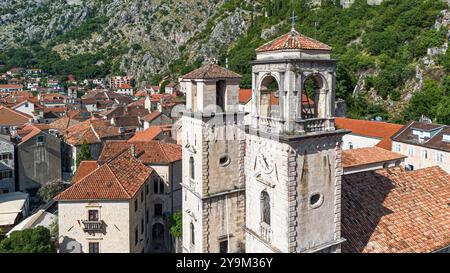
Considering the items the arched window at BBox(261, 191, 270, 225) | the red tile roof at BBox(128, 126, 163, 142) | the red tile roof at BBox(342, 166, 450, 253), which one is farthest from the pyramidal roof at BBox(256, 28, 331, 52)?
the red tile roof at BBox(128, 126, 163, 142)

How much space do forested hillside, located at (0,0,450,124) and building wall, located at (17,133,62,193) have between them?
49133 mm

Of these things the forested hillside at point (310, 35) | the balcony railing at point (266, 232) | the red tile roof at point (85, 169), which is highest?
the forested hillside at point (310, 35)

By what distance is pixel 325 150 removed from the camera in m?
15.6

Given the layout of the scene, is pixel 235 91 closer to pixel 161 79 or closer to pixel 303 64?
pixel 303 64

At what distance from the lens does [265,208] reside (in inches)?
658

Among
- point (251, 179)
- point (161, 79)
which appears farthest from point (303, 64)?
point (161, 79)

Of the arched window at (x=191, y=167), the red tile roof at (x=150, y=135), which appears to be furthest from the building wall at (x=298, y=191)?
the red tile roof at (x=150, y=135)

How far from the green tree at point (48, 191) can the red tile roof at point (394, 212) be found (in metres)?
37.2

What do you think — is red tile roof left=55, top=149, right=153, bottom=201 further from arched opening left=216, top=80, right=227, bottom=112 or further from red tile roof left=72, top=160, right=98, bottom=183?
arched opening left=216, top=80, right=227, bottom=112

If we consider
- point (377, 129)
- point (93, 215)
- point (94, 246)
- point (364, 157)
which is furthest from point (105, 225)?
point (377, 129)

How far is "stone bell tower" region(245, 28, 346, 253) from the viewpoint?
14844 millimetres

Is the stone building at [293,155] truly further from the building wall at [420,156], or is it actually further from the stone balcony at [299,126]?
the building wall at [420,156]

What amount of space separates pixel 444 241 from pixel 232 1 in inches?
6264

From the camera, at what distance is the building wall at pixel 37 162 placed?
152ft
